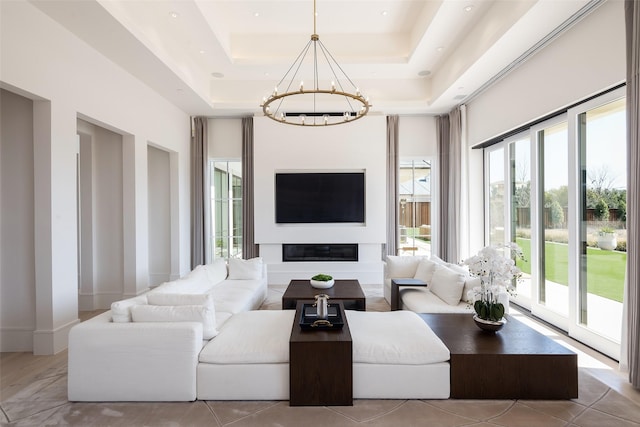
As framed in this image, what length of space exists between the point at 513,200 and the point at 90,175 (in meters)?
6.50

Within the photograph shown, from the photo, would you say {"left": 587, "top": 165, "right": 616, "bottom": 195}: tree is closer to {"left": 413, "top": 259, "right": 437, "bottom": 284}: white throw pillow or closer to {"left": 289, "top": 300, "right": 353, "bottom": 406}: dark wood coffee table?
{"left": 413, "top": 259, "right": 437, "bottom": 284}: white throw pillow

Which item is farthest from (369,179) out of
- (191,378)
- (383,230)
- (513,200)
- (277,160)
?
(191,378)

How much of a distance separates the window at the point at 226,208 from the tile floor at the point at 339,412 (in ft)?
15.0

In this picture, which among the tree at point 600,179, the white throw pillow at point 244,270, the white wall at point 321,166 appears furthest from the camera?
the white wall at point 321,166

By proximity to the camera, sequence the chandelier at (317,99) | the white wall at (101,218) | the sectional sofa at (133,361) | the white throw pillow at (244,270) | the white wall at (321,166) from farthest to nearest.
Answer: the white wall at (321,166), the chandelier at (317,99), the white throw pillow at (244,270), the white wall at (101,218), the sectional sofa at (133,361)

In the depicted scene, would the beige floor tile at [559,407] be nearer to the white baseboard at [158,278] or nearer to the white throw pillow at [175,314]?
the white throw pillow at [175,314]

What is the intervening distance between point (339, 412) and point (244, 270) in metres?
2.99

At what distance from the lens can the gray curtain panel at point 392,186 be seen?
657 centimetres

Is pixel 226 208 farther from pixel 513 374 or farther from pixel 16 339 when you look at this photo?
pixel 513 374

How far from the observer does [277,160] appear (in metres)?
6.40

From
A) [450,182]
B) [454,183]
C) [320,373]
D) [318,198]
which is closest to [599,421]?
[320,373]

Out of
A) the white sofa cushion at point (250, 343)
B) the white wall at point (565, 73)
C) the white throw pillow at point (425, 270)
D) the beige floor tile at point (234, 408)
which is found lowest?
the beige floor tile at point (234, 408)

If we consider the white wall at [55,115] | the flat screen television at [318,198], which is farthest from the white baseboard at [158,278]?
the white wall at [55,115]

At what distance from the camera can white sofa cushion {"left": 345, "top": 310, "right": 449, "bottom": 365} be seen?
230 centimetres
